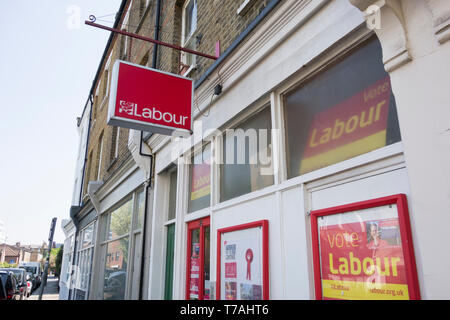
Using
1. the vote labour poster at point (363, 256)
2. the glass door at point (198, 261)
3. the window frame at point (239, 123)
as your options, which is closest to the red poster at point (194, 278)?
the glass door at point (198, 261)

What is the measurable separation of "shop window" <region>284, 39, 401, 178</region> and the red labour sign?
5.16 feet

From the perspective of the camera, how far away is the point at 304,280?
10.2 ft

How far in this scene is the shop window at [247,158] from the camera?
409cm

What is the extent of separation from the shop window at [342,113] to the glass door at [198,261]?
1908 millimetres

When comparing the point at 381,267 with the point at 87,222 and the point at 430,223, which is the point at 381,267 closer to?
the point at 430,223

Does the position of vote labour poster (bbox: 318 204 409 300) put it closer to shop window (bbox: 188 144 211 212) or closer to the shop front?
the shop front

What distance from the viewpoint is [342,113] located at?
317cm

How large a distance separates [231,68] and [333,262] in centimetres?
270

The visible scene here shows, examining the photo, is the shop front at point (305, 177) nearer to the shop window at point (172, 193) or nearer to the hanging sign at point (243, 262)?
the hanging sign at point (243, 262)

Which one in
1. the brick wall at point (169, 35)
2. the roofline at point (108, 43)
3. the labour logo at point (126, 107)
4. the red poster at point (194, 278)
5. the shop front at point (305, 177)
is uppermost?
the roofline at point (108, 43)

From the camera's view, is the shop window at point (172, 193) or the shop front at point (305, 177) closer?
the shop front at point (305, 177)

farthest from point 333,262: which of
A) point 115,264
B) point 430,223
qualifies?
point 115,264

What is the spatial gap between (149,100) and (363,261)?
3.19m

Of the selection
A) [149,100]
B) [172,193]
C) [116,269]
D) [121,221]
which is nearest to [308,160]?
[149,100]
